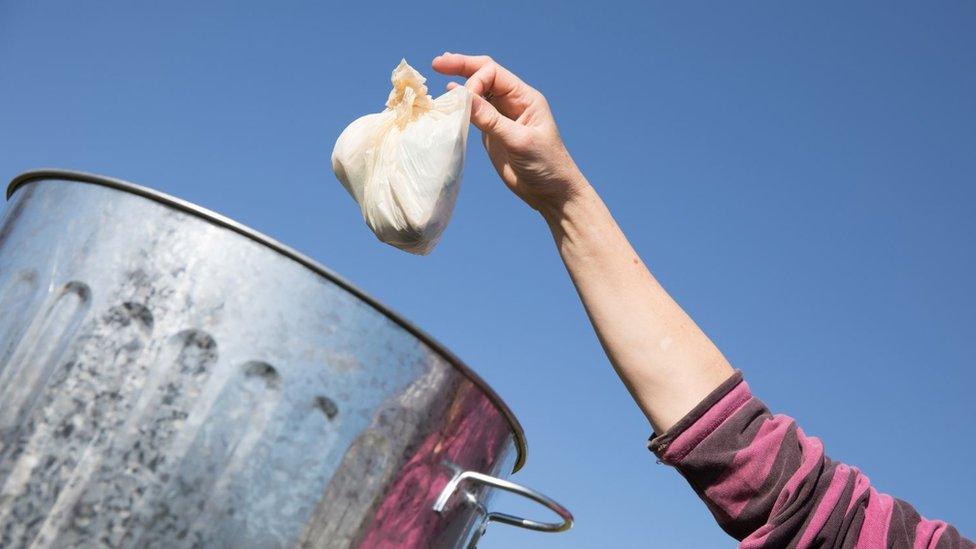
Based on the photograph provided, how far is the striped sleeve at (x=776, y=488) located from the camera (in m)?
1.09

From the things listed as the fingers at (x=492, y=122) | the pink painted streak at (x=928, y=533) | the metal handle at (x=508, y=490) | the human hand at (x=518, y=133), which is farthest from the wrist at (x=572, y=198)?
the pink painted streak at (x=928, y=533)

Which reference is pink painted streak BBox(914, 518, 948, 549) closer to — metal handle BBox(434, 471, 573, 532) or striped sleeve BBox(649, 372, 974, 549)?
striped sleeve BBox(649, 372, 974, 549)

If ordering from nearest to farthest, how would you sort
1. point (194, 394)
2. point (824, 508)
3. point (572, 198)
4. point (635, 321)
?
point (194, 394) → point (824, 508) → point (635, 321) → point (572, 198)

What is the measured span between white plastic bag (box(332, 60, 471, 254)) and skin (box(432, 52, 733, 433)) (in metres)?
0.07

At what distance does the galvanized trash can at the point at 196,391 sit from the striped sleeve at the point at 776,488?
0.33m

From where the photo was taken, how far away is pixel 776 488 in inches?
43.5

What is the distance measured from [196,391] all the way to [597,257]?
0.59 meters

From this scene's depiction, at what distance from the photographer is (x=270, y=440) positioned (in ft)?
3.16

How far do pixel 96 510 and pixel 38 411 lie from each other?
14cm

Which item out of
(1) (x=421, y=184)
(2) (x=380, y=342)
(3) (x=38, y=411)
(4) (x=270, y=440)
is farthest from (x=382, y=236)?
(3) (x=38, y=411)

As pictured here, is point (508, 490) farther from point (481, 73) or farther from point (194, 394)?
point (481, 73)

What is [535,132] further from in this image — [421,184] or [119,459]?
[119,459]

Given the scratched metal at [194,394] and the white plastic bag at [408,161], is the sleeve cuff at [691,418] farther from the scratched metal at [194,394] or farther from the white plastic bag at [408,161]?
the white plastic bag at [408,161]

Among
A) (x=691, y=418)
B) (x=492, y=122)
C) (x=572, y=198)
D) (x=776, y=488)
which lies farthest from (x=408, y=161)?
(x=776, y=488)
